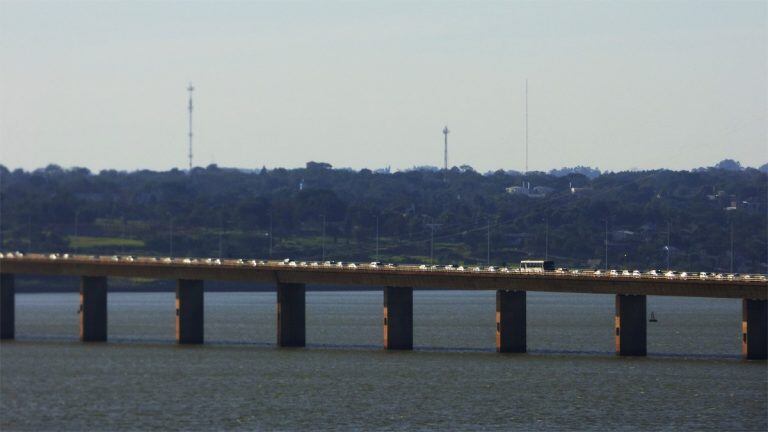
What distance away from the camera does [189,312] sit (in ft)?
555

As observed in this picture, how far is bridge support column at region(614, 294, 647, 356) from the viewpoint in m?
142

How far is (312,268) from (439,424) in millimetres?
67402

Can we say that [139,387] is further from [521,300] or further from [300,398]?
[521,300]

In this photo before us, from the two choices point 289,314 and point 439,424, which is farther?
point 289,314

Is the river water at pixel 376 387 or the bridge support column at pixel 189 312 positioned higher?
the bridge support column at pixel 189 312

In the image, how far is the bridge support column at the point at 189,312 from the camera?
16662 centimetres

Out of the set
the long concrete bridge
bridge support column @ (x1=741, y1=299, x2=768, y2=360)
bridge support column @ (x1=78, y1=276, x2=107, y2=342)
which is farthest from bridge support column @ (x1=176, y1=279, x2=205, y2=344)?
bridge support column @ (x1=741, y1=299, x2=768, y2=360)

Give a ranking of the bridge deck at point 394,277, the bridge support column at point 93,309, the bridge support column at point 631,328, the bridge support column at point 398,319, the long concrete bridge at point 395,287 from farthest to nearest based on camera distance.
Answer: the bridge support column at point 93,309 → the bridge support column at point 398,319 → the bridge support column at point 631,328 → the bridge deck at point 394,277 → the long concrete bridge at point 395,287

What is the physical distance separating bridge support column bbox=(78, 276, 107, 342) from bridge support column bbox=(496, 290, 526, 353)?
42.9 m

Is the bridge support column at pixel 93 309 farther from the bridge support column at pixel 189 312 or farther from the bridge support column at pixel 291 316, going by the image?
the bridge support column at pixel 291 316

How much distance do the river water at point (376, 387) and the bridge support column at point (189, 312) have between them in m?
2.02

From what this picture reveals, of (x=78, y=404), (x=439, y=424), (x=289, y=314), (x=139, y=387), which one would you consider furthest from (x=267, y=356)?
(x=439, y=424)

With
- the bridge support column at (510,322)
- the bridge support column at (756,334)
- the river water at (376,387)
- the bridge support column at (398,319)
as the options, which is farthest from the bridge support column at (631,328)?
the bridge support column at (398,319)

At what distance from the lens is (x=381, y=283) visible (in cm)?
15962
